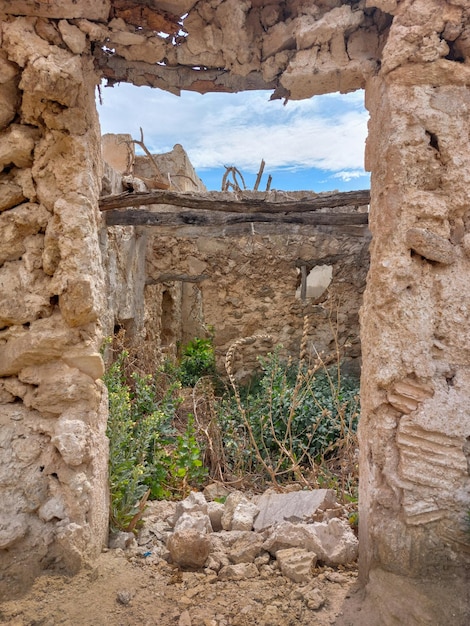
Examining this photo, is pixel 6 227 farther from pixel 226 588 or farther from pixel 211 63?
pixel 226 588

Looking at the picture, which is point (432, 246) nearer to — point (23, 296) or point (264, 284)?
point (23, 296)

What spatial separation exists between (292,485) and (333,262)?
171 inches

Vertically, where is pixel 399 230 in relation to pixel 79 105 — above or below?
below

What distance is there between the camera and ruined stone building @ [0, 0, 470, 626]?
216 cm

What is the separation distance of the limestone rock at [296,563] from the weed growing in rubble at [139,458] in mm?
892

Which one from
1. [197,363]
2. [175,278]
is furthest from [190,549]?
[175,278]

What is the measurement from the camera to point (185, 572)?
2582 millimetres

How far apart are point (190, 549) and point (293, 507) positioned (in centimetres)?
84

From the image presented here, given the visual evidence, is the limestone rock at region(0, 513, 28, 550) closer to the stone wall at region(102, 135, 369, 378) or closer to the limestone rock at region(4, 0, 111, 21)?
the limestone rock at region(4, 0, 111, 21)

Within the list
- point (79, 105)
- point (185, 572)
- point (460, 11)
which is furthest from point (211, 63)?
point (185, 572)

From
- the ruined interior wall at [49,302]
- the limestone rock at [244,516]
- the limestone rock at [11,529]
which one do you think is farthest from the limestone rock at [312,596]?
the limestone rock at [11,529]

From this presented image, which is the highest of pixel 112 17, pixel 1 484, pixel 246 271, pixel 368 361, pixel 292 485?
pixel 112 17

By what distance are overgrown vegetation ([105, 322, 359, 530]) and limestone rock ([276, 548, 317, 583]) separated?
0.87 meters

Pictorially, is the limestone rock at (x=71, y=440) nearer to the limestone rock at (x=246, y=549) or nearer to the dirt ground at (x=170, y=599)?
the dirt ground at (x=170, y=599)
